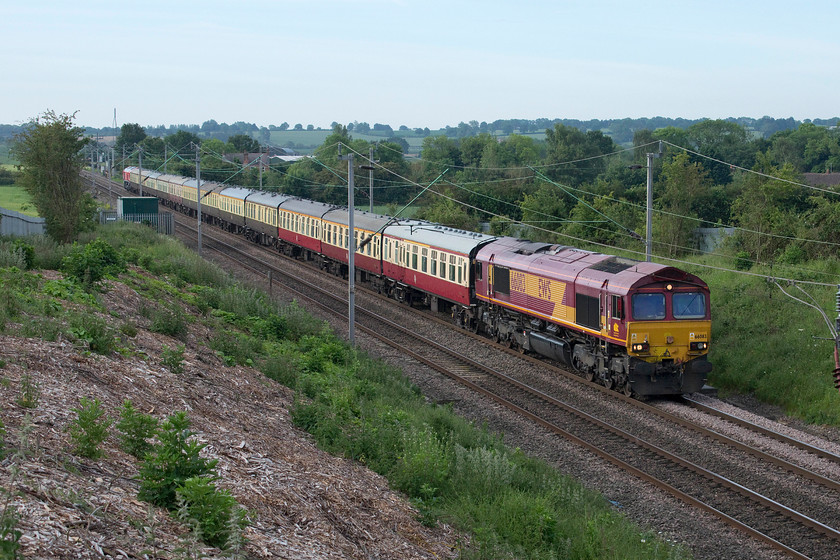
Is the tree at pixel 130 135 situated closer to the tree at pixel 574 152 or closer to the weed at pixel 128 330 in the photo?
the tree at pixel 574 152

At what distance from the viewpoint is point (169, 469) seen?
27.1 ft

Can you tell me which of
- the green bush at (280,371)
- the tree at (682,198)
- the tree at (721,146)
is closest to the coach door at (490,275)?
the green bush at (280,371)

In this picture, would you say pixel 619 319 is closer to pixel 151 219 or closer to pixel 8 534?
pixel 8 534

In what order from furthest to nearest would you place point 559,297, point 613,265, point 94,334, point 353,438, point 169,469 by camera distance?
1. point 559,297
2. point 613,265
3. point 94,334
4. point 353,438
5. point 169,469

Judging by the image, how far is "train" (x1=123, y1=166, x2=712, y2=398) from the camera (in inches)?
816

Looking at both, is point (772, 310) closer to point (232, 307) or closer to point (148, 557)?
point (232, 307)

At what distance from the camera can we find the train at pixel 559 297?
20734 mm

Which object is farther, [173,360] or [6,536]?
[173,360]

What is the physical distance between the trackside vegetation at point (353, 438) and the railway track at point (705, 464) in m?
1.96

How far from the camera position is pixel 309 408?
1464cm

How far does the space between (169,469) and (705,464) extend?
11.7m

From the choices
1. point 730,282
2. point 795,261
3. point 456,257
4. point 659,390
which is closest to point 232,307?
point 456,257

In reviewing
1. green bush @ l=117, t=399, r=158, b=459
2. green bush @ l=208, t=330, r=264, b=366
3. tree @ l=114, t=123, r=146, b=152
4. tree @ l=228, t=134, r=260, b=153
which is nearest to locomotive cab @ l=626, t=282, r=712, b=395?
green bush @ l=208, t=330, r=264, b=366

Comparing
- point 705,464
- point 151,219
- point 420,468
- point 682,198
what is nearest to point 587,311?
point 705,464
